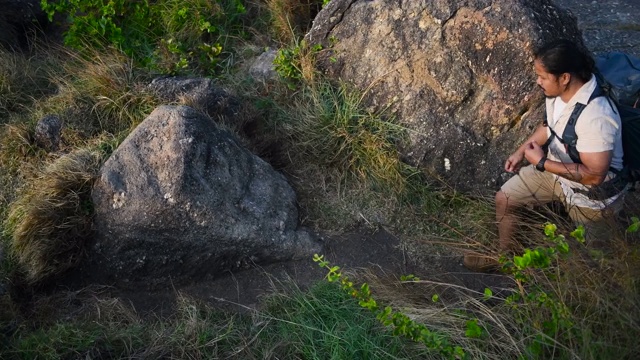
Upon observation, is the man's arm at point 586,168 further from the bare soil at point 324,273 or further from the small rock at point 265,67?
the small rock at point 265,67

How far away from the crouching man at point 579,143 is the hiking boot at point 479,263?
0.06 m

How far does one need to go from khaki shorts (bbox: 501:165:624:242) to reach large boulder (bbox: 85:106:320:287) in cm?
124

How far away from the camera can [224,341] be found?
4160 millimetres

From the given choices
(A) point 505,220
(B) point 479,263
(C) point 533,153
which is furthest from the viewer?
(B) point 479,263

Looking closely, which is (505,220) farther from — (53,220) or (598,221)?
(53,220)

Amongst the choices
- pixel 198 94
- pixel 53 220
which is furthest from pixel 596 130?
pixel 53 220

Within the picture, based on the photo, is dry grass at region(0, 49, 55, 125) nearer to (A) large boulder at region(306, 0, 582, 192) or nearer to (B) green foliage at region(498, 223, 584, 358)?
(A) large boulder at region(306, 0, 582, 192)

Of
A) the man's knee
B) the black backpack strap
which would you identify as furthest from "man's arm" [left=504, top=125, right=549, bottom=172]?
the black backpack strap

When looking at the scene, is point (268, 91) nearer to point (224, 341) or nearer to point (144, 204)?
point (144, 204)

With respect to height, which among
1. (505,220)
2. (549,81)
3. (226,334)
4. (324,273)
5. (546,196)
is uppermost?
(549,81)

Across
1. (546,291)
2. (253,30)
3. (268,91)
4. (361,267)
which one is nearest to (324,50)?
(268,91)

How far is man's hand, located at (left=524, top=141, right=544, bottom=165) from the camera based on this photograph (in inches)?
166

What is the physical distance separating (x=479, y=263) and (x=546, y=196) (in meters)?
0.53

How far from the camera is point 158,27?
6574 mm
